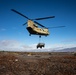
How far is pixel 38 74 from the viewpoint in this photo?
50.4 ft

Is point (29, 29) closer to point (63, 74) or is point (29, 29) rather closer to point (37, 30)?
point (37, 30)

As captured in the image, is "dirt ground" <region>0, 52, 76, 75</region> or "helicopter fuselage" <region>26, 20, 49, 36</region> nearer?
"dirt ground" <region>0, 52, 76, 75</region>

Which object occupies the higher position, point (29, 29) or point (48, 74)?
point (29, 29)

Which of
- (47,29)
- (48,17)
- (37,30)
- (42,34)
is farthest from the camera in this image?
(47,29)

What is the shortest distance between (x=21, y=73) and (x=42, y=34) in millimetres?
16585

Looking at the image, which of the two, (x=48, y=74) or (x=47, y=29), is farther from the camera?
(x=47, y=29)

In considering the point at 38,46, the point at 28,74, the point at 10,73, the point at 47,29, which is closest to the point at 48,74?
the point at 28,74

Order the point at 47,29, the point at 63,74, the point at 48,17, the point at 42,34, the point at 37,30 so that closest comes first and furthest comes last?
1. the point at 63,74
2. the point at 48,17
3. the point at 37,30
4. the point at 42,34
5. the point at 47,29

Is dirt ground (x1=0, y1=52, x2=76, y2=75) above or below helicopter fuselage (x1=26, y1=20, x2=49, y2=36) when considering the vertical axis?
below

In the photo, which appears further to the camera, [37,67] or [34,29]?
[34,29]

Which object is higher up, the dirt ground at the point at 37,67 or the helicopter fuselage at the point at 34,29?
the helicopter fuselage at the point at 34,29

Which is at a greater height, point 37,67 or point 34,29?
point 34,29

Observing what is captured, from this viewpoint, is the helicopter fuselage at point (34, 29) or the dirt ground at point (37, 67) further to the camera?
the helicopter fuselage at point (34, 29)

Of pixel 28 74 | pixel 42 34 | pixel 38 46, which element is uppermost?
pixel 42 34
